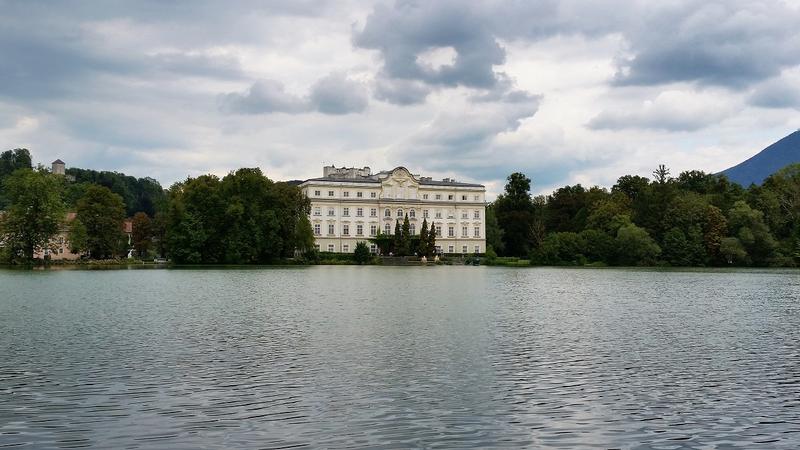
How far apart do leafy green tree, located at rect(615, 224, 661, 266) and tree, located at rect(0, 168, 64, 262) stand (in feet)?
176

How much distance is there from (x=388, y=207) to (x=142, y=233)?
36.2m

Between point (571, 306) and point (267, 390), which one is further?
point (571, 306)

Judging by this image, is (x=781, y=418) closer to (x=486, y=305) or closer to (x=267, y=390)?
(x=267, y=390)

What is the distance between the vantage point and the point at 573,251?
79.5 meters

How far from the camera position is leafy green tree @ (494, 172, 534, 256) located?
340 feet

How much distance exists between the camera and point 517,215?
104 meters

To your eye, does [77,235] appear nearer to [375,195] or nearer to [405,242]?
[405,242]

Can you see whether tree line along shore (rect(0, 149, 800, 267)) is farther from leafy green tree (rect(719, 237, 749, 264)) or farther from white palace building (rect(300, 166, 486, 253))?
white palace building (rect(300, 166, 486, 253))

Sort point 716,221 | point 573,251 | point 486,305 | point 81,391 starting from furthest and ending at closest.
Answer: point 573,251 < point 716,221 < point 486,305 < point 81,391

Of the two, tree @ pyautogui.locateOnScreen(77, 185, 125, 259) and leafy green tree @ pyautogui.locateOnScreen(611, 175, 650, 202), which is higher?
leafy green tree @ pyautogui.locateOnScreen(611, 175, 650, 202)

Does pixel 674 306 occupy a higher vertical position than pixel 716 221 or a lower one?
lower

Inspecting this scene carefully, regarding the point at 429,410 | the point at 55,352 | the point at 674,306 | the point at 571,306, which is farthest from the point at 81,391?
the point at 674,306

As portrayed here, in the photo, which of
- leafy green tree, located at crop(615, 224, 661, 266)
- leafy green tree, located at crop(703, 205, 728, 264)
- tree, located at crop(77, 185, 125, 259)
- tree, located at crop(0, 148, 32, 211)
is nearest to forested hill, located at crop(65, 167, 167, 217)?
tree, located at crop(0, 148, 32, 211)

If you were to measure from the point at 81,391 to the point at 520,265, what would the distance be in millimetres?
74173
